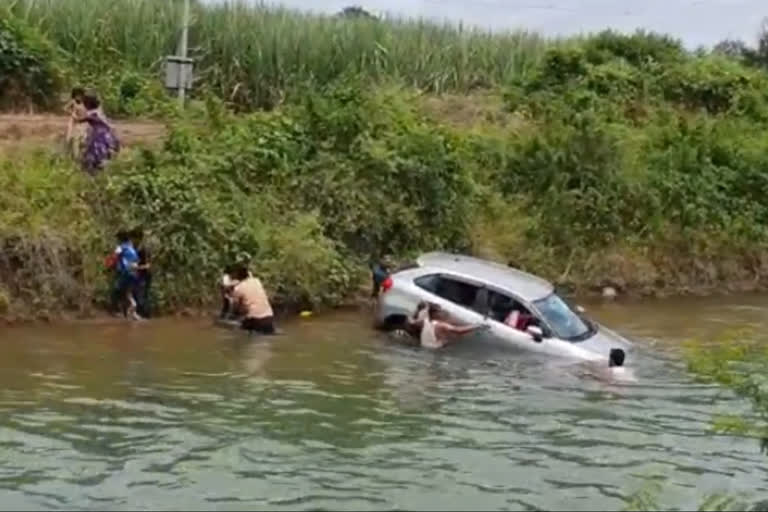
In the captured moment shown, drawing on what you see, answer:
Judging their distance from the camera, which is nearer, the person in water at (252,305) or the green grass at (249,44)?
the person in water at (252,305)

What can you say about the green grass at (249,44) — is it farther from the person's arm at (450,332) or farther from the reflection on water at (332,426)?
the person's arm at (450,332)

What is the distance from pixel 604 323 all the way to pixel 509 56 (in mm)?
15604

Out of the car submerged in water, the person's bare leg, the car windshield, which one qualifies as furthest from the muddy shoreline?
the car windshield

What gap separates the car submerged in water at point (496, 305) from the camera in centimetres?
1956

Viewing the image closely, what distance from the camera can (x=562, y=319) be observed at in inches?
786

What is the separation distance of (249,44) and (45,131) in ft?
25.1

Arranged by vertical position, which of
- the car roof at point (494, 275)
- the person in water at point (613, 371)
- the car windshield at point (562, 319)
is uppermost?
the car roof at point (494, 275)

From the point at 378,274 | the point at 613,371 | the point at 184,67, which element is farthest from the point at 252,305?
the point at 184,67

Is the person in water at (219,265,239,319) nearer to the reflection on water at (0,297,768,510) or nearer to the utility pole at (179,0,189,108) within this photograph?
the reflection on water at (0,297,768,510)

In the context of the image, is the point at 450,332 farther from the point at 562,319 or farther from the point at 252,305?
the point at 252,305

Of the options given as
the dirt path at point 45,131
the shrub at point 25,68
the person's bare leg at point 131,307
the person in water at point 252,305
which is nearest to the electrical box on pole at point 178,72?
the dirt path at point 45,131

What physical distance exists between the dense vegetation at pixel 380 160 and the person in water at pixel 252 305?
185cm

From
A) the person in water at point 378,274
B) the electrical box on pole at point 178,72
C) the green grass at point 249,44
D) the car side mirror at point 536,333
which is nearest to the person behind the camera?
the car side mirror at point 536,333

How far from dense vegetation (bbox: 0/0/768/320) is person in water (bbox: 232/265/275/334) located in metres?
1.85
